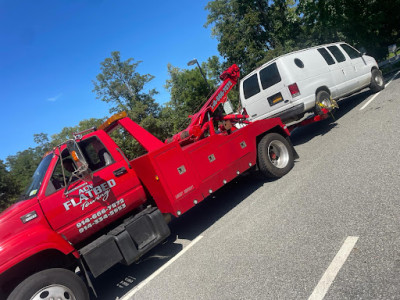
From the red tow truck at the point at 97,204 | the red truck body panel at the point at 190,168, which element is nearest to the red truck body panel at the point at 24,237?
the red tow truck at the point at 97,204

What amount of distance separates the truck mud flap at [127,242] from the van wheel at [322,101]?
16.1 ft

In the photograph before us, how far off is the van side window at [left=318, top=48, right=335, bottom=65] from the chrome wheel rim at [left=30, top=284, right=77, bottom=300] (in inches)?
321

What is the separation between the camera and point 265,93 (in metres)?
7.46

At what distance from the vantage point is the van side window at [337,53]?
27.2 feet

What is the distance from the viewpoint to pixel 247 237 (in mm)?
3994

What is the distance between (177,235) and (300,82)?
15.5 feet

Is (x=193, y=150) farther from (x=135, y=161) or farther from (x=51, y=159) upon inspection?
(x=51, y=159)

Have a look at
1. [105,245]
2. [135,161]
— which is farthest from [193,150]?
A: [105,245]

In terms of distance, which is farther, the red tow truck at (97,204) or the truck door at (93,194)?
the truck door at (93,194)

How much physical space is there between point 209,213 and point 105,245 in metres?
2.41

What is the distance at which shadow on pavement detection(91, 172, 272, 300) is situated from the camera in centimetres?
446

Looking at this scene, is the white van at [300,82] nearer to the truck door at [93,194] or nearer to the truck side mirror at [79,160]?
the truck door at [93,194]

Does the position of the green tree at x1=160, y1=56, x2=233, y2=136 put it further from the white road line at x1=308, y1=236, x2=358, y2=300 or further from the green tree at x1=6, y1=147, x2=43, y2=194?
the green tree at x1=6, y1=147, x2=43, y2=194

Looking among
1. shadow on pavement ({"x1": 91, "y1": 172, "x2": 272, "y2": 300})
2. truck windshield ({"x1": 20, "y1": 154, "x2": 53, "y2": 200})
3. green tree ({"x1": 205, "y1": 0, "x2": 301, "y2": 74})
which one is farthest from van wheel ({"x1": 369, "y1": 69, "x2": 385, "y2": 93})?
green tree ({"x1": 205, "y1": 0, "x2": 301, "y2": 74})
